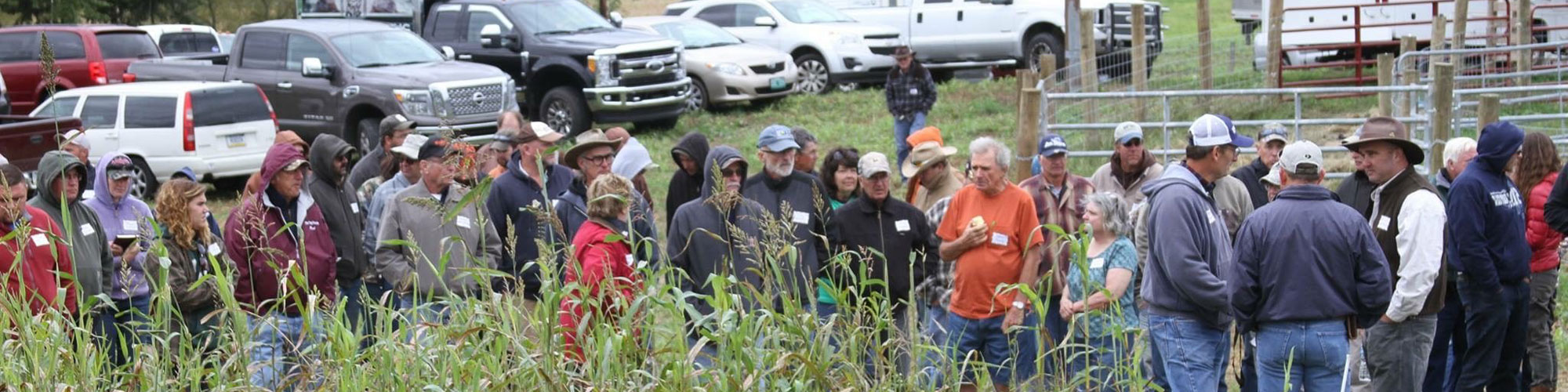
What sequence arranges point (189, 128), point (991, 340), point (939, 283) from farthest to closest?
point (189, 128), point (939, 283), point (991, 340)

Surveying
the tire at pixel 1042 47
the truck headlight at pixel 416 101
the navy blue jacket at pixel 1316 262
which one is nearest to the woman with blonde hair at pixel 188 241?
the navy blue jacket at pixel 1316 262

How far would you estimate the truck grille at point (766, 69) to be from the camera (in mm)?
19250

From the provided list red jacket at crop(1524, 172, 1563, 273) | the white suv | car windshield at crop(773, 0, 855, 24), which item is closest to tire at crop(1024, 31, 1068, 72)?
the white suv

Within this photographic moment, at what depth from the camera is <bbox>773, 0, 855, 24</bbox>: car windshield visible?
21.6 m

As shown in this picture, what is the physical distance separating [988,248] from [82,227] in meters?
3.69

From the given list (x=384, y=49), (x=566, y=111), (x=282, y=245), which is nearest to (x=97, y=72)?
(x=384, y=49)

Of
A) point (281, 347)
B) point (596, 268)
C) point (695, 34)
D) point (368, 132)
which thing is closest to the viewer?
point (281, 347)

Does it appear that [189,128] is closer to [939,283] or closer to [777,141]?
[777,141]

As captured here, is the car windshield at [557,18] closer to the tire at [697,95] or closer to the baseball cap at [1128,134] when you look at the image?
the tire at [697,95]

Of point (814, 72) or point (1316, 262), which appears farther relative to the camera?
point (814, 72)

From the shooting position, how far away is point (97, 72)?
2088cm

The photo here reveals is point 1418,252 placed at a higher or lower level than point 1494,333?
higher

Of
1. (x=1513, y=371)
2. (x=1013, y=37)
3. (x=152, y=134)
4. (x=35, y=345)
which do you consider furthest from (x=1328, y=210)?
(x=1013, y=37)

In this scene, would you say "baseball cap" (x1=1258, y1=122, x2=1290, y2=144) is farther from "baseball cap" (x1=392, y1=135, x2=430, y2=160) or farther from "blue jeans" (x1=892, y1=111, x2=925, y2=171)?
"blue jeans" (x1=892, y1=111, x2=925, y2=171)
